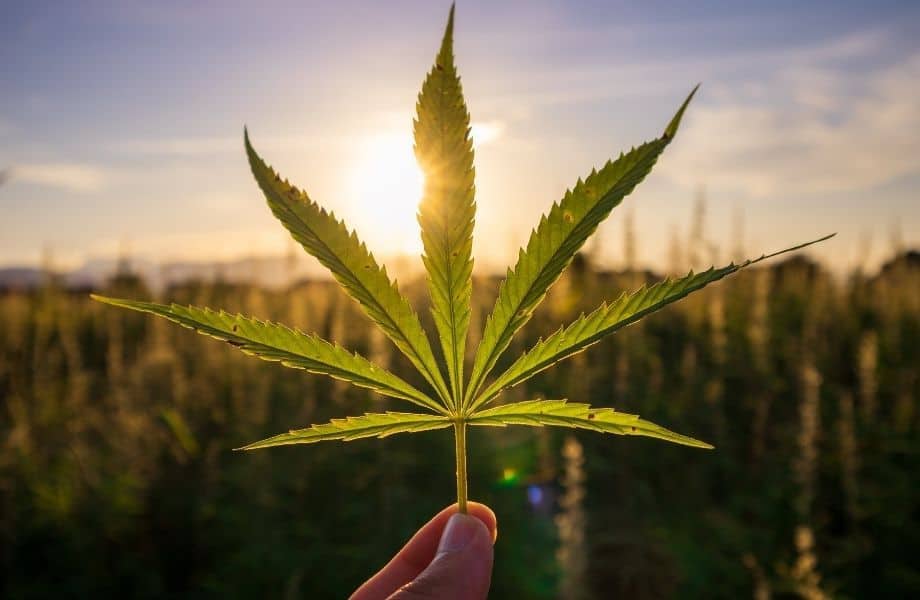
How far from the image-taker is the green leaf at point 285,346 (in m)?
0.70

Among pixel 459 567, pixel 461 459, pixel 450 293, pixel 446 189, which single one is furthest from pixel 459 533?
pixel 446 189

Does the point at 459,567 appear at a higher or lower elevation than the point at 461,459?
lower

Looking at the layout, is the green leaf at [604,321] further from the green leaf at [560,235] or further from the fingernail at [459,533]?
the fingernail at [459,533]

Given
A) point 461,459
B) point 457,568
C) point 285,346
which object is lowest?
point 457,568

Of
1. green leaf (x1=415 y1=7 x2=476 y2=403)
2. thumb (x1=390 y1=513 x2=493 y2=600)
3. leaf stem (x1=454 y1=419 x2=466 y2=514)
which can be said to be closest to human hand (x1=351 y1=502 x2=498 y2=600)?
thumb (x1=390 y1=513 x2=493 y2=600)

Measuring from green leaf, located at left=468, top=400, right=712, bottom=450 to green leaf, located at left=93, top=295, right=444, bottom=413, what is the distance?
67 millimetres

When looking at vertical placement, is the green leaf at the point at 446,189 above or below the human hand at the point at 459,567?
above

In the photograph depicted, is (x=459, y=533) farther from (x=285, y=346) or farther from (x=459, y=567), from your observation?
(x=285, y=346)

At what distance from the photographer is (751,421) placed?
6348 millimetres

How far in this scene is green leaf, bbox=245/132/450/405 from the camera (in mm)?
721

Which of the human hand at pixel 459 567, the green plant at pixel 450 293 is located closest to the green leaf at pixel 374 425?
the green plant at pixel 450 293

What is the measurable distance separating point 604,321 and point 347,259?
10.8 inches

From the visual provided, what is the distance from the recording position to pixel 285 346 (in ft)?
2.45

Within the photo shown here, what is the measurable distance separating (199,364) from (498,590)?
431 centimetres
